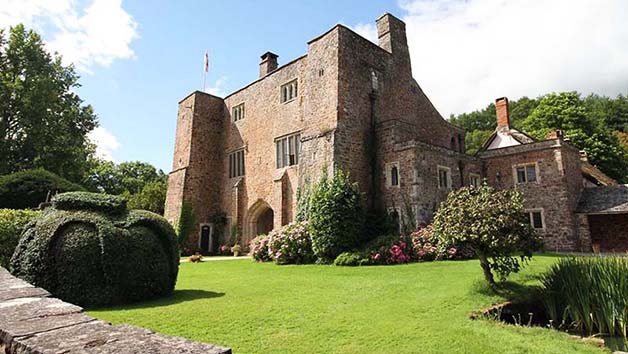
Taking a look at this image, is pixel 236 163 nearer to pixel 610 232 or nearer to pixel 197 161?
pixel 197 161

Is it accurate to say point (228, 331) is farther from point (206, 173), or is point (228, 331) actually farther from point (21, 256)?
point (206, 173)

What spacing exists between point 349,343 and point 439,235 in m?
4.75

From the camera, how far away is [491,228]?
25.7 ft

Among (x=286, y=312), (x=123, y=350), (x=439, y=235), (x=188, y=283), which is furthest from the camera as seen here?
(x=188, y=283)

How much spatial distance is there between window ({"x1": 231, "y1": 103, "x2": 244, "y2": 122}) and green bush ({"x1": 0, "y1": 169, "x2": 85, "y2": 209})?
11973 mm

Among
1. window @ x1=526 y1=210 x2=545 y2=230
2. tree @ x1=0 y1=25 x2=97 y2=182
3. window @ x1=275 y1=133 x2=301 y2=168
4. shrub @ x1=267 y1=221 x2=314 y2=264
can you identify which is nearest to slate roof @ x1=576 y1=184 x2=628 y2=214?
window @ x1=526 y1=210 x2=545 y2=230

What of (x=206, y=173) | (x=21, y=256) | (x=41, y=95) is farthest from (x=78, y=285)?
(x=41, y=95)

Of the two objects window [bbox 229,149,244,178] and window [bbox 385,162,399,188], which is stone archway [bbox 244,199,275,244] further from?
window [bbox 385,162,399,188]

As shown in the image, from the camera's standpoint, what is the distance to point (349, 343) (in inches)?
191

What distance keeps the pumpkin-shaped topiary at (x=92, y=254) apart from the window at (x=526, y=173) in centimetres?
1836

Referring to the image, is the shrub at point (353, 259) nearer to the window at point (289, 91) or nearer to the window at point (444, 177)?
the window at point (444, 177)

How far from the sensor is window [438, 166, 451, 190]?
17.6 meters

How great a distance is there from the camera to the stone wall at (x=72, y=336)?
1725mm

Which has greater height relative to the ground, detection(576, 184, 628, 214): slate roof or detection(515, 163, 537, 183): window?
detection(515, 163, 537, 183): window
